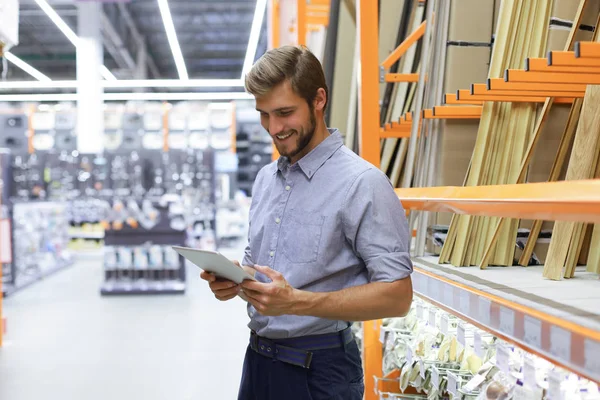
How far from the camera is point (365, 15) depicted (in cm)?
300

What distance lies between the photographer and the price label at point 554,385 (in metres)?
1.37

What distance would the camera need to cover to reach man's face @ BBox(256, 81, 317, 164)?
1.62 metres

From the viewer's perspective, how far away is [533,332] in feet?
4.20

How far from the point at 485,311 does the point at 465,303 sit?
0.48 ft

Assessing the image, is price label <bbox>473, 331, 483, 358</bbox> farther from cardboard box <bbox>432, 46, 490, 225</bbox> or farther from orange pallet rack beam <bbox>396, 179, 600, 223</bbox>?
cardboard box <bbox>432, 46, 490, 225</bbox>

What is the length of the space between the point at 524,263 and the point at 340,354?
93 cm

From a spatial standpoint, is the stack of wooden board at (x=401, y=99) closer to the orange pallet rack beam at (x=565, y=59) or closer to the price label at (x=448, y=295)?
the price label at (x=448, y=295)

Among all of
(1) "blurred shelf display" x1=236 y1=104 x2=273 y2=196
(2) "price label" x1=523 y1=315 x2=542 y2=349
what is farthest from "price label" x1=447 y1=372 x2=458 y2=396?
(1) "blurred shelf display" x1=236 y1=104 x2=273 y2=196

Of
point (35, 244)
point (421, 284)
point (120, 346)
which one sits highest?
point (421, 284)

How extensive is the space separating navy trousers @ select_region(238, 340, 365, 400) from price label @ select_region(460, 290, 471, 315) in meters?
0.32

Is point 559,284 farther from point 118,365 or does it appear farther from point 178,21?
point 178,21

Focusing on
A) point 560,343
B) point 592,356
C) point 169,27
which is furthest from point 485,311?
point 169,27

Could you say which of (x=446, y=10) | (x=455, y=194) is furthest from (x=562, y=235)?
(x=446, y=10)

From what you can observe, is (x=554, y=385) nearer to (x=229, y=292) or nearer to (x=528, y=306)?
(x=528, y=306)
